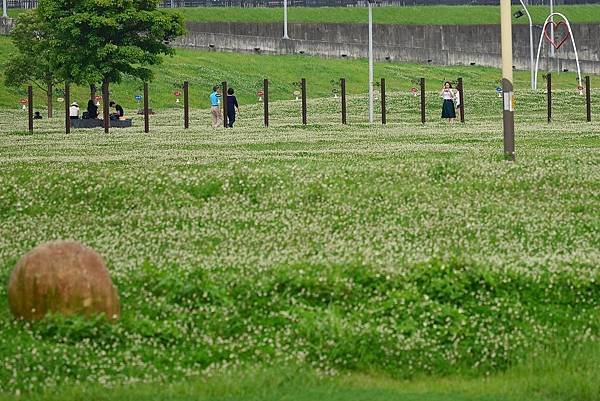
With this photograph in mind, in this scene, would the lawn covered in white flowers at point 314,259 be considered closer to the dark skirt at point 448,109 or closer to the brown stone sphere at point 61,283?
the brown stone sphere at point 61,283

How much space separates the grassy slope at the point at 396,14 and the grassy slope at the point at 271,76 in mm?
17135

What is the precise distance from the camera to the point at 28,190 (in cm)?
2322

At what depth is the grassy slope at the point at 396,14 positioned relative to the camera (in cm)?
12138

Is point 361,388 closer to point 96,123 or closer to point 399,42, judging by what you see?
point 96,123

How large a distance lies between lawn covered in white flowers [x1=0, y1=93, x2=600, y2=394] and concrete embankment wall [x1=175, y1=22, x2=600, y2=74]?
250 ft

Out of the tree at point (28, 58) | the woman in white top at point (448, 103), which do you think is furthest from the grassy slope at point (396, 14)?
the woman in white top at point (448, 103)

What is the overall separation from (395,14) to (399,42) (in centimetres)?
1538

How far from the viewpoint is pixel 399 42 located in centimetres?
11250

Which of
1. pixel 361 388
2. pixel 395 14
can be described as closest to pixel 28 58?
pixel 361 388

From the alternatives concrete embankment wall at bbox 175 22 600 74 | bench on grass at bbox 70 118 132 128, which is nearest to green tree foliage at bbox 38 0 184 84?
bench on grass at bbox 70 118 132 128

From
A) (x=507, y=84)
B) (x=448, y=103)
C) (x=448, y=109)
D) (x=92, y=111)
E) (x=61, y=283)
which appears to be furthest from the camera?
(x=92, y=111)

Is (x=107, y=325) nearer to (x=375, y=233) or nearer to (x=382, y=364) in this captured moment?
(x=382, y=364)

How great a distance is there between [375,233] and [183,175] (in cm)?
607

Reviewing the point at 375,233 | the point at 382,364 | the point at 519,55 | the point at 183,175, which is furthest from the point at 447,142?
the point at 519,55
